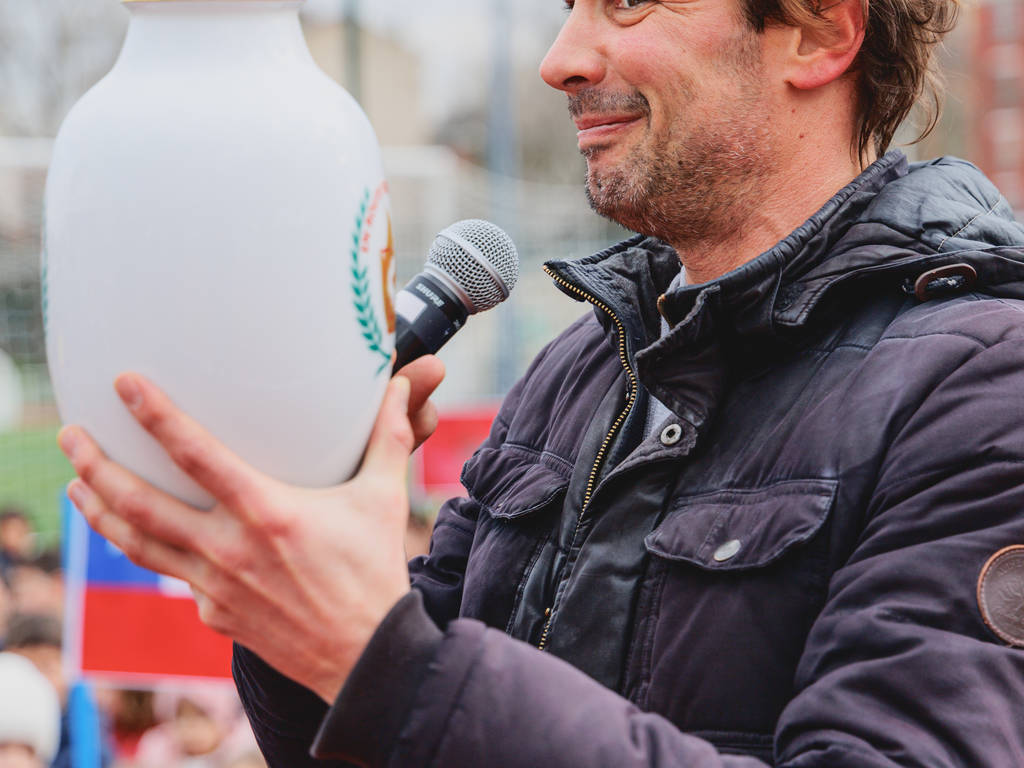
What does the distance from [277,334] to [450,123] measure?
21995 mm

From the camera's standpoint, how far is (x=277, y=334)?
1.15 meters

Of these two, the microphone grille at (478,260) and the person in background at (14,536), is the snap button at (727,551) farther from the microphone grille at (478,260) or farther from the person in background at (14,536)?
the person in background at (14,536)

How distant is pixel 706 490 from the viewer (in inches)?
62.2

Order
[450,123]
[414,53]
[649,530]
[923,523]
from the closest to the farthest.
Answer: [923,523] → [649,530] → [414,53] → [450,123]

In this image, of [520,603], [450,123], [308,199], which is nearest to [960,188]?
[520,603]

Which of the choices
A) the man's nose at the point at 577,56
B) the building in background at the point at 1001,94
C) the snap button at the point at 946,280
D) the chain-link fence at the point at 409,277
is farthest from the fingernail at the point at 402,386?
the building in background at the point at 1001,94

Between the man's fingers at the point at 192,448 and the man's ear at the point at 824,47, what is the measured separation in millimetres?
1200

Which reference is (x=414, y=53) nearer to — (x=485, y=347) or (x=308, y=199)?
(x=485, y=347)

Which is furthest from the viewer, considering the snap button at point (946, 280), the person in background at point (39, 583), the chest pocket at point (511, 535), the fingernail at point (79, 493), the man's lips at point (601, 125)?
the person in background at point (39, 583)

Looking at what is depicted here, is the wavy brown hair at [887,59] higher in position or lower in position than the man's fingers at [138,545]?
higher

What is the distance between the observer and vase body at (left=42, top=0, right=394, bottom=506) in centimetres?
113

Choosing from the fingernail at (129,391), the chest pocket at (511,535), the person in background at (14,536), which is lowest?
the person in background at (14,536)

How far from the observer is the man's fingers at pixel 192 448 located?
1117 mm

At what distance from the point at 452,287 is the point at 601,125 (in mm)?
502
